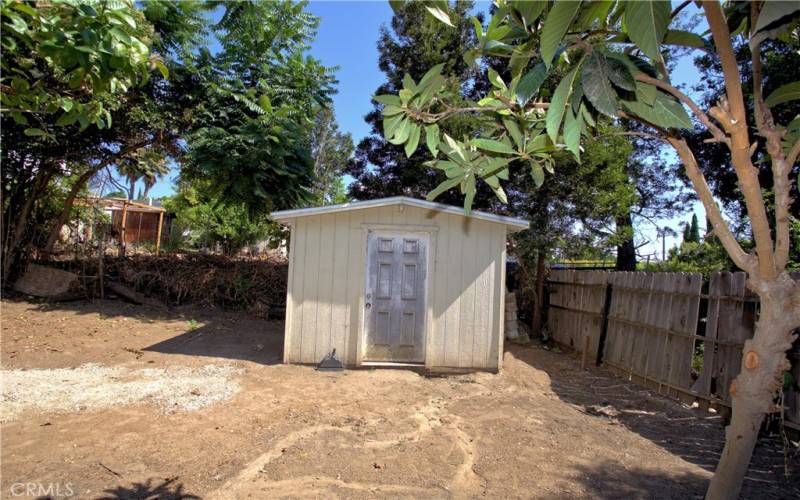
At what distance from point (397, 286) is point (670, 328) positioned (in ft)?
11.7

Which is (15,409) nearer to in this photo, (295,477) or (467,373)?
(295,477)

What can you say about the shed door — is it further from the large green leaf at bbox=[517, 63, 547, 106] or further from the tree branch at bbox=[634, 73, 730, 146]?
the large green leaf at bbox=[517, 63, 547, 106]

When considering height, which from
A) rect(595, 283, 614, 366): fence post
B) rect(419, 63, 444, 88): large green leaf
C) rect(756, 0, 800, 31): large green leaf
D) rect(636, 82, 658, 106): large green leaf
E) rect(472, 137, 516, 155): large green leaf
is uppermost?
rect(419, 63, 444, 88): large green leaf

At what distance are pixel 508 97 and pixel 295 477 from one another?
274 centimetres

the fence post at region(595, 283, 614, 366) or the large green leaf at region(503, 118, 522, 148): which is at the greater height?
the large green leaf at region(503, 118, 522, 148)

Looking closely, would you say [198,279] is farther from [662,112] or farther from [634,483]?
[662,112]

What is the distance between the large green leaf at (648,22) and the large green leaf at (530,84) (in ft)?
1.07

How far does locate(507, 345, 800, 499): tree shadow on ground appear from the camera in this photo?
129 inches

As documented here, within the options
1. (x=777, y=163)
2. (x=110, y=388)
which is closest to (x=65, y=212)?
(x=110, y=388)

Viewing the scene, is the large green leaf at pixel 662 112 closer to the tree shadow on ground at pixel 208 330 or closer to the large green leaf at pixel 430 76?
the large green leaf at pixel 430 76

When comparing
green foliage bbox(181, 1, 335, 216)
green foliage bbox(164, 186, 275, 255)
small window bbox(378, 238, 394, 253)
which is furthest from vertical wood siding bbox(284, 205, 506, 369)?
green foliage bbox(164, 186, 275, 255)

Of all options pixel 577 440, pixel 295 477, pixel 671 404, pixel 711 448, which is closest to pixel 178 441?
pixel 295 477

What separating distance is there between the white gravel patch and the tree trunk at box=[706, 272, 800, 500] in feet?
14.1

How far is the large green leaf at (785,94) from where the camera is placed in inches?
56.4
